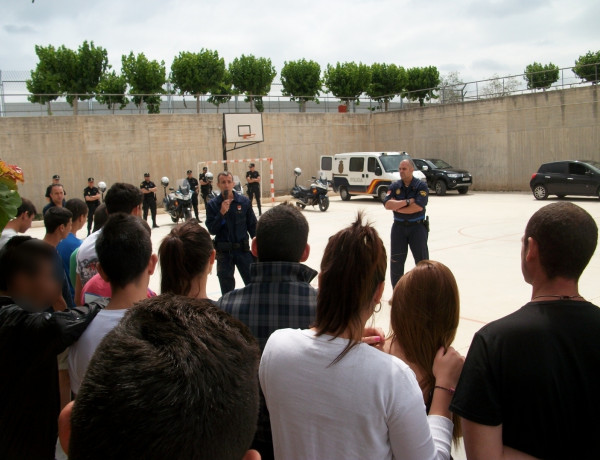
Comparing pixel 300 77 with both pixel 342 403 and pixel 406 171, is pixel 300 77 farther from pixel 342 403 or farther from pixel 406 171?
pixel 342 403

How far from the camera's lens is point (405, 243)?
6727 mm

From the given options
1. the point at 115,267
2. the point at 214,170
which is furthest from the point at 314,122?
the point at 115,267

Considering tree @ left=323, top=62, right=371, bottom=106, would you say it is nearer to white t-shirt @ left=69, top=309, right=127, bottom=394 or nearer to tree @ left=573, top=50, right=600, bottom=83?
tree @ left=573, top=50, right=600, bottom=83

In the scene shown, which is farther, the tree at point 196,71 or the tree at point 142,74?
the tree at point 196,71

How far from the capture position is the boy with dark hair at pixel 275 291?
2.39 meters

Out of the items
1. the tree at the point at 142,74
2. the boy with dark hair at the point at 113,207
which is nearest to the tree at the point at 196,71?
the tree at the point at 142,74

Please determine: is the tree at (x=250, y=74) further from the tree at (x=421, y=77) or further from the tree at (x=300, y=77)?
the tree at (x=421, y=77)

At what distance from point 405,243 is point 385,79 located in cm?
3545

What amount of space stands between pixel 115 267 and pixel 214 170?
79.0 ft

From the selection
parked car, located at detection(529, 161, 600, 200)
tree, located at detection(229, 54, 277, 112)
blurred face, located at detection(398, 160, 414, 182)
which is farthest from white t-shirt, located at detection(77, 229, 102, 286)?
tree, located at detection(229, 54, 277, 112)

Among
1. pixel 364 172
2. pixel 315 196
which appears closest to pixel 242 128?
pixel 364 172

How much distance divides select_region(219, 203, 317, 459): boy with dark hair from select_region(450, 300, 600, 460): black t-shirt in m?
0.87

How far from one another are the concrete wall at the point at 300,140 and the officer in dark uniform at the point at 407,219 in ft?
63.2

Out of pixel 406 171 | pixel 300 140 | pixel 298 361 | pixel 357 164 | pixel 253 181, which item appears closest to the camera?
pixel 298 361
